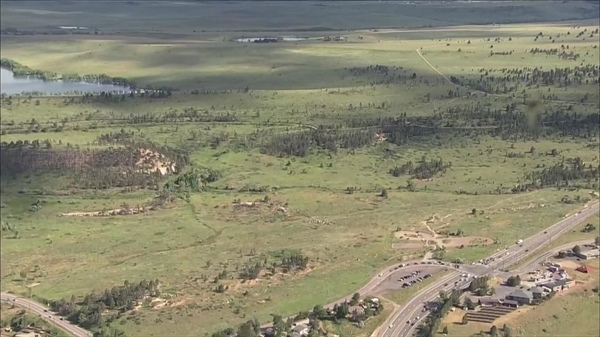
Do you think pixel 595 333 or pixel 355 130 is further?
pixel 355 130

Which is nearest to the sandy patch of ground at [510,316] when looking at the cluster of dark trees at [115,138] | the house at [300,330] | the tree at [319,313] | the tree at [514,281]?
the tree at [514,281]

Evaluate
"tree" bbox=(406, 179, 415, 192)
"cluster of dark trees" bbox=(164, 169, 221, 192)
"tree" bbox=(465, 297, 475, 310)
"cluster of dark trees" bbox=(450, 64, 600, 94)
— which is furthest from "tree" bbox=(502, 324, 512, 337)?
"cluster of dark trees" bbox=(450, 64, 600, 94)

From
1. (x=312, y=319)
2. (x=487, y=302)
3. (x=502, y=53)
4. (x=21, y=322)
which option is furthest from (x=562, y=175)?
(x=502, y=53)

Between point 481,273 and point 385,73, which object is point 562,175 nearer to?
point 481,273

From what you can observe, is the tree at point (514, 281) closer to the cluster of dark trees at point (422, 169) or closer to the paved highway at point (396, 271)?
the paved highway at point (396, 271)

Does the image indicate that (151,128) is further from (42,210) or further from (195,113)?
(42,210)

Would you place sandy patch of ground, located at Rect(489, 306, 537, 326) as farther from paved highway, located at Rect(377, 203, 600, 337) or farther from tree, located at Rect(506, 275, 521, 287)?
paved highway, located at Rect(377, 203, 600, 337)

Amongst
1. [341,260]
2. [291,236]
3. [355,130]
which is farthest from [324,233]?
[355,130]
